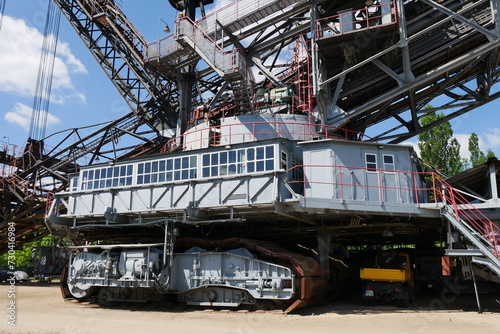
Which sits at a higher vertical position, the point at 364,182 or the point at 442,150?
the point at 442,150

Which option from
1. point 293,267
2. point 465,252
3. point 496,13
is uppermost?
point 496,13

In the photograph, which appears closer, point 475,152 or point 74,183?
point 74,183

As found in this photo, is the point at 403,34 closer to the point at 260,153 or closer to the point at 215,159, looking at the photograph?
the point at 260,153

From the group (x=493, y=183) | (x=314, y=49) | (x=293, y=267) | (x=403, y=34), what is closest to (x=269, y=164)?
(x=293, y=267)

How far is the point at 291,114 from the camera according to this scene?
66.8 feet

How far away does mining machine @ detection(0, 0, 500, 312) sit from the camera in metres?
15.1

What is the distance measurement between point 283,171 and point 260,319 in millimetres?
5037

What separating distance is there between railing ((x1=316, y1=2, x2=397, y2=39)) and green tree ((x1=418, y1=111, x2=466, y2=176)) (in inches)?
948

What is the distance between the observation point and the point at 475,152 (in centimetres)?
4303

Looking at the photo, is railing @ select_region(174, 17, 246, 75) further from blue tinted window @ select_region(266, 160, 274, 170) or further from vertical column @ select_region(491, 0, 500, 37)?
vertical column @ select_region(491, 0, 500, 37)

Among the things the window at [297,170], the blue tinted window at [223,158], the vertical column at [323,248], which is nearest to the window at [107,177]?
the blue tinted window at [223,158]

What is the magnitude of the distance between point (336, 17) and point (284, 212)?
10.3 meters

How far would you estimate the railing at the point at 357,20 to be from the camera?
58.9ft

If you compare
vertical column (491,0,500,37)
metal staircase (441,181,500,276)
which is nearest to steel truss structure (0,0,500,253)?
vertical column (491,0,500,37)
